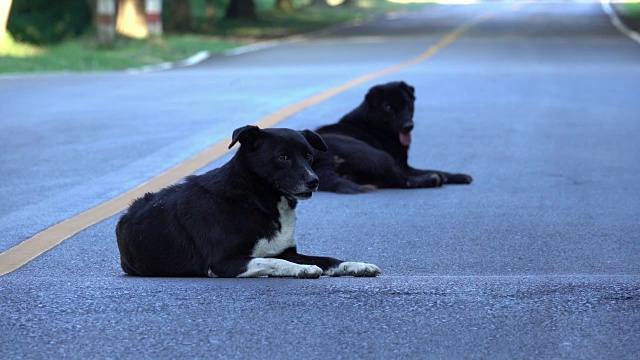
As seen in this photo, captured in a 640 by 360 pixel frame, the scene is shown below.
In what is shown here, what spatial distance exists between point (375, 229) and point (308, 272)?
289cm

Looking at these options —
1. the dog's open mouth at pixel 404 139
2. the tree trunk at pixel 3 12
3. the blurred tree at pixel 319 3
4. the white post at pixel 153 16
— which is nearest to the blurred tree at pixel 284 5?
the blurred tree at pixel 319 3

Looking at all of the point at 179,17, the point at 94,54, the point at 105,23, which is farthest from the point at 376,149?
the point at 179,17

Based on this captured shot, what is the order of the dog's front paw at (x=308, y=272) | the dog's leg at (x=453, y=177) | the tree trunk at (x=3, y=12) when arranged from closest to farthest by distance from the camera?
the dog's front paw at (x=308, y=272) < the dog's leg at (x=453, y=177) < the tree trunk at (x=3, y=12)

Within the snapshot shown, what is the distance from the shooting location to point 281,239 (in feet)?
21.3

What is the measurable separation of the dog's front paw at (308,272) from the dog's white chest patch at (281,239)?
11.6 inches

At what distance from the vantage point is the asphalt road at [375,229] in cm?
514

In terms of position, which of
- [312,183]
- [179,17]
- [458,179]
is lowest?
[179,17]

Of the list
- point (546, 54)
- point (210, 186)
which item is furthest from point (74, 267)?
point (546, 54)

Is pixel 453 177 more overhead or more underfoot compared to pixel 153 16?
more overhead

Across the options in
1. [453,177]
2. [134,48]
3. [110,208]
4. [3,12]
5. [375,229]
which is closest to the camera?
[375,229]

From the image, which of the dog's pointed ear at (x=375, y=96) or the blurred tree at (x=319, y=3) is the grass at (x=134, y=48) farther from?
the blurred tree at (x=319, y=3)

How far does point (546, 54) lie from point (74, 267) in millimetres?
26013

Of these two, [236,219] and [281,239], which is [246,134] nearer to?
[236,219]

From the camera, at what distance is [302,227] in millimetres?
9180
